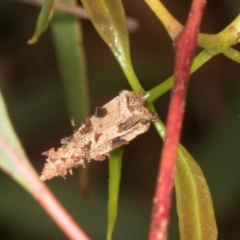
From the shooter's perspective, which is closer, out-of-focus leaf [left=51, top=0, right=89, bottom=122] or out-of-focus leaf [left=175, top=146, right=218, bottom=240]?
out-of-focus leaf [left=175, top=146, right=218, bottom=240]

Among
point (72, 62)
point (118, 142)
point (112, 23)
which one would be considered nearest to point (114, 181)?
point (118, 142)

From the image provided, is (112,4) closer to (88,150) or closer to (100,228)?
(88,150)

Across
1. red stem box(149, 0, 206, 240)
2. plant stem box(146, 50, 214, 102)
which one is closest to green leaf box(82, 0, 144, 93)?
plant stem box(146, 50, 214, 102)

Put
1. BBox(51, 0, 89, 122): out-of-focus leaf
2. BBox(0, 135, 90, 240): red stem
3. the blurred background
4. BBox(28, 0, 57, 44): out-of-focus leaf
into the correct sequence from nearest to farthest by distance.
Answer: BBox(0, 135, 90, 240): red stem < BBox(28, 0, 57, 44): out-of-focus leaf < BBox(51, 0, 89, 122): out-of-focus leaf < the blurred background

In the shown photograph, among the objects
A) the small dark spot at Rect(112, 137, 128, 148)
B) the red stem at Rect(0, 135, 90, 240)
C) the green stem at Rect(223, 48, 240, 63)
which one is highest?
the red stem at Rect(0, 135, 90, 240)

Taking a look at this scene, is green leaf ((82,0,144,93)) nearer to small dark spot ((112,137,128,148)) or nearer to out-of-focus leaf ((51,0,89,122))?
small dark spot ((112,137,128,148))

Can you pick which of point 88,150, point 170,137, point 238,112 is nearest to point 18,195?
point 238,112
